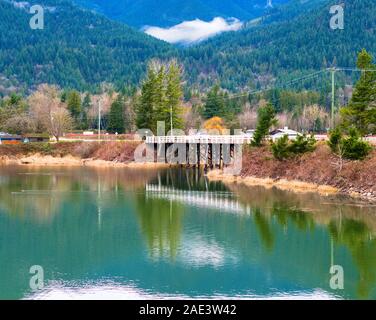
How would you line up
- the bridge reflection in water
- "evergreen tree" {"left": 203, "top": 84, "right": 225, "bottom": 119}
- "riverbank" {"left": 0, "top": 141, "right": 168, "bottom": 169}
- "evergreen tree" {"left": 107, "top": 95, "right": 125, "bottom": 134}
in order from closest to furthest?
the bridge reflection in water, "riverbank" {"left": 0, "top": 141, "right": 168, "bottom": 169}, "evergreen tree" {"left": 107, "top": 95, "right": 125, "bottom": 134}, "evergreen tree" {"left": 203, "top": 84, "right": 225, "bottom": 119}

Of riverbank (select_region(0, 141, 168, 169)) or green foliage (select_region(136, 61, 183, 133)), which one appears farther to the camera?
green foliage (select_region(136, 61, 183, 133))

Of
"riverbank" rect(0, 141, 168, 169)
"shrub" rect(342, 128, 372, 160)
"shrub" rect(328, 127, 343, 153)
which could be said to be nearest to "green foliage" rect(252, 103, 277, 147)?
"shrub" rect(328, 127, 343, 153)

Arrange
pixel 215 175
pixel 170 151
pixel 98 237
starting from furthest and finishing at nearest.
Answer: pixel 170 151 → pixel 215 175 → pixel 98 237

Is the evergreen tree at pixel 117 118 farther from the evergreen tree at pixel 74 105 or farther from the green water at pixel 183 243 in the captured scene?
the green water at pixel 183 243

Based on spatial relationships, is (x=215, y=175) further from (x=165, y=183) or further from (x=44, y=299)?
(x=44, y=299)

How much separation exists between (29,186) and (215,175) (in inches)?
857

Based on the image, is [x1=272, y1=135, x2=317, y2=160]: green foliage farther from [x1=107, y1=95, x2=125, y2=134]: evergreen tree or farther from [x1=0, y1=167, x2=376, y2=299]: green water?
[x1=107, y1=95, x2=125, y2=134]: evergreen tree

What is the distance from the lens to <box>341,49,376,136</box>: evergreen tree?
63.4m

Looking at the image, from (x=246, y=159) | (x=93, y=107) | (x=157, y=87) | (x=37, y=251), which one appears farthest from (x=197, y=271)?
(x=93, y=107)

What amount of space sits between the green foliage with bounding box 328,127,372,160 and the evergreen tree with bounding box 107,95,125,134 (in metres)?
77.2

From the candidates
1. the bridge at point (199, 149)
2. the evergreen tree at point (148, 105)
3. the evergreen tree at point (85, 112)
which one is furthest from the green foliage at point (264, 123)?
the evergreen tree at point (85, 112)

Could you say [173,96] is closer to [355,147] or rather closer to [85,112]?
[355,147]

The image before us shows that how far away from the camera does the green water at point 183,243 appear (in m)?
29.7

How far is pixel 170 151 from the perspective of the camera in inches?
3826
